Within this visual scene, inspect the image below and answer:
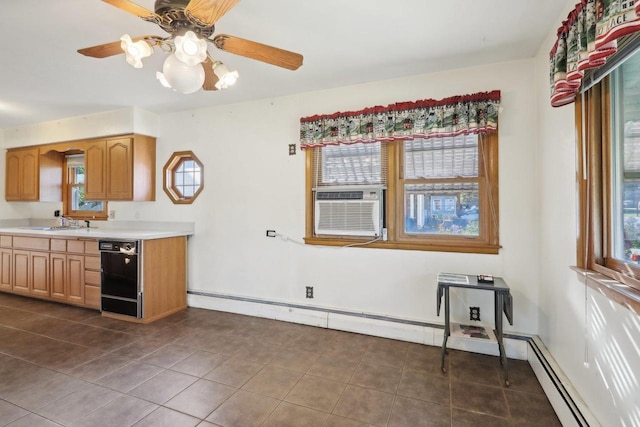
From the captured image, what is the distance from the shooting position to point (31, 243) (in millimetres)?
3979

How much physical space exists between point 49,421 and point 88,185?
10.8 ft

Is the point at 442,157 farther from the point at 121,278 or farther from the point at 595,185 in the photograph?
the point at 121,278

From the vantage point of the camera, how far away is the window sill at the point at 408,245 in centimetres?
266

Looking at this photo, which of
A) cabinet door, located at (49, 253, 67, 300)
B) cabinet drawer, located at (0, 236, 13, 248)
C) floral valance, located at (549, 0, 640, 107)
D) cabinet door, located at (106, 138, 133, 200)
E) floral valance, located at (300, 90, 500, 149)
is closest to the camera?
floral valance, located at (549, 0, 640, 107)

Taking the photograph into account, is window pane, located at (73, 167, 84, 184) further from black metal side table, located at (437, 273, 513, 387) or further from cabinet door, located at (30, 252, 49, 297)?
black metal side table, located at (437, 273, 513, 387)

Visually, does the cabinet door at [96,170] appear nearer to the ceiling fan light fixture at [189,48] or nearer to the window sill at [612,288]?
the ceiling fan light fixture at [189,48]

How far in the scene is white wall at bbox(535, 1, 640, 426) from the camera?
1.31 m

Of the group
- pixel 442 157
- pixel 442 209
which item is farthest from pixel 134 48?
pixel 442 209

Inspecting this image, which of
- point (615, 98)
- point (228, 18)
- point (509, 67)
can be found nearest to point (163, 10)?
point (228, 18)

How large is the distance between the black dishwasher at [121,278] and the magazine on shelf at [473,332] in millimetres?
3040

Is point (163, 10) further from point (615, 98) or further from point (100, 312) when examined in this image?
point (100, 312)

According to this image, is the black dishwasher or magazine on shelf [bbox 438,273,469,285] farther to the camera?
the black dishwasher

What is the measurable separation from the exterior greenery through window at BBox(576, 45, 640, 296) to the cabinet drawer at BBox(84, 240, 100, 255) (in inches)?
172

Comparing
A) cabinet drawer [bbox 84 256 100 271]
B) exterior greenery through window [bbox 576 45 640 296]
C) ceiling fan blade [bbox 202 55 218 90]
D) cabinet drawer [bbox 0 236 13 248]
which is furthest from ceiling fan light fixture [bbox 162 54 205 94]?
cabinet drawer [bbox 0 236 13 248]
